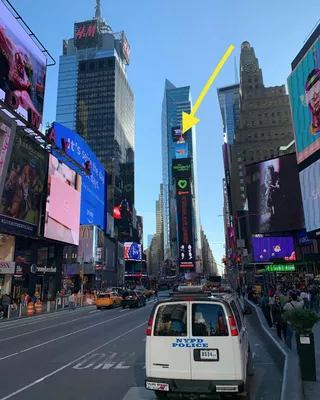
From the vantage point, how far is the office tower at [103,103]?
155 meters

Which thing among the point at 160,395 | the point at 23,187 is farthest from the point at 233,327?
the point at 23,187

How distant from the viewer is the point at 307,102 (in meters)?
45.2

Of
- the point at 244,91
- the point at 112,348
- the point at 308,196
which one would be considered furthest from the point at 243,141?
the point at 112,348

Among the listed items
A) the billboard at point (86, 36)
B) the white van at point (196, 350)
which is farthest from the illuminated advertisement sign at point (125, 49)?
the white van at point (196, 350)

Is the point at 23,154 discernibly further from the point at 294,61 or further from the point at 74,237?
the point at 294,61

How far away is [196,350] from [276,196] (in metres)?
68.0

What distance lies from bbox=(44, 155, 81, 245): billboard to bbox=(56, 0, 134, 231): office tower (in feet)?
279

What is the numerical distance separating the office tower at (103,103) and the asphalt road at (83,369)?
125 metres

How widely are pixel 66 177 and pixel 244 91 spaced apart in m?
89.4

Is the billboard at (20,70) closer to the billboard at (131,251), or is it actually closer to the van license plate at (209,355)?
Result: the van license plate at (209,355)

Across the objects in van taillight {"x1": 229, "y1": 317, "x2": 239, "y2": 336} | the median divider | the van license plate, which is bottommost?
the median divider

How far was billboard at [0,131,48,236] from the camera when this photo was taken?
35.9m

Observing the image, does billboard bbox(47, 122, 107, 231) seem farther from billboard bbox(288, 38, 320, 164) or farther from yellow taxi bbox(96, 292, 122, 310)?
billboard bbox(288, 38, 320, 164)

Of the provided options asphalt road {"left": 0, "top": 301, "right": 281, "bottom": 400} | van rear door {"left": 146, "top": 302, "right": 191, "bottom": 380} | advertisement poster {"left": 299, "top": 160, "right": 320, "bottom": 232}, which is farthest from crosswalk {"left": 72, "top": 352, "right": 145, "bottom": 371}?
advertisement poster {"left": 299, "top": 160, "right": 320, "bottom": 232}
